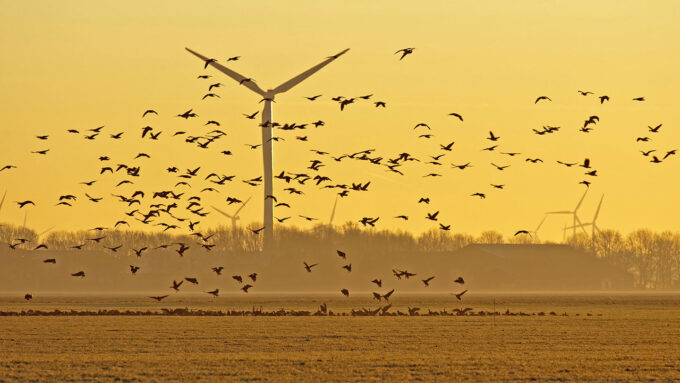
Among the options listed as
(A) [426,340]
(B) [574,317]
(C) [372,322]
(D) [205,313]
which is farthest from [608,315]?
(A) [426,340]

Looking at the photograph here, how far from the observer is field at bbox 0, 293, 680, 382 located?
57.9 meters

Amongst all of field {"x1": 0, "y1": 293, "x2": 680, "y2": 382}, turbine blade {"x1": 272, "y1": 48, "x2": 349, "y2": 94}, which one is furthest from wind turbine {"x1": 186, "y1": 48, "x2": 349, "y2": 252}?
field {"x1": 0, "y1": 293, "x2": 680, "y2": 382}

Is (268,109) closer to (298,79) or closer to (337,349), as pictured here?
(298,79)

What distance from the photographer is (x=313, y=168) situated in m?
67.9

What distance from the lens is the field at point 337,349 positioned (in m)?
57.9

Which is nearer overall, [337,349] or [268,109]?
[337,349]

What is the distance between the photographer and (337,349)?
71125mm

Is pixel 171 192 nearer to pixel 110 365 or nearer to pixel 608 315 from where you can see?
pixel 110 365

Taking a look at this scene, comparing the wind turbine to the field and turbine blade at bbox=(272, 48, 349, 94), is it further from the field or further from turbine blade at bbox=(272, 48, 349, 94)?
the field

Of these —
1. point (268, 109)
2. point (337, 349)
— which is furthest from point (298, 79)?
point (337, 349)

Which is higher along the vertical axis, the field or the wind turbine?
the wind turbine

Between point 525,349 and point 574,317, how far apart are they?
37.5 metres

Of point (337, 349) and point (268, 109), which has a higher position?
point (268, 109)

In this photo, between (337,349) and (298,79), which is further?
(298,79)
